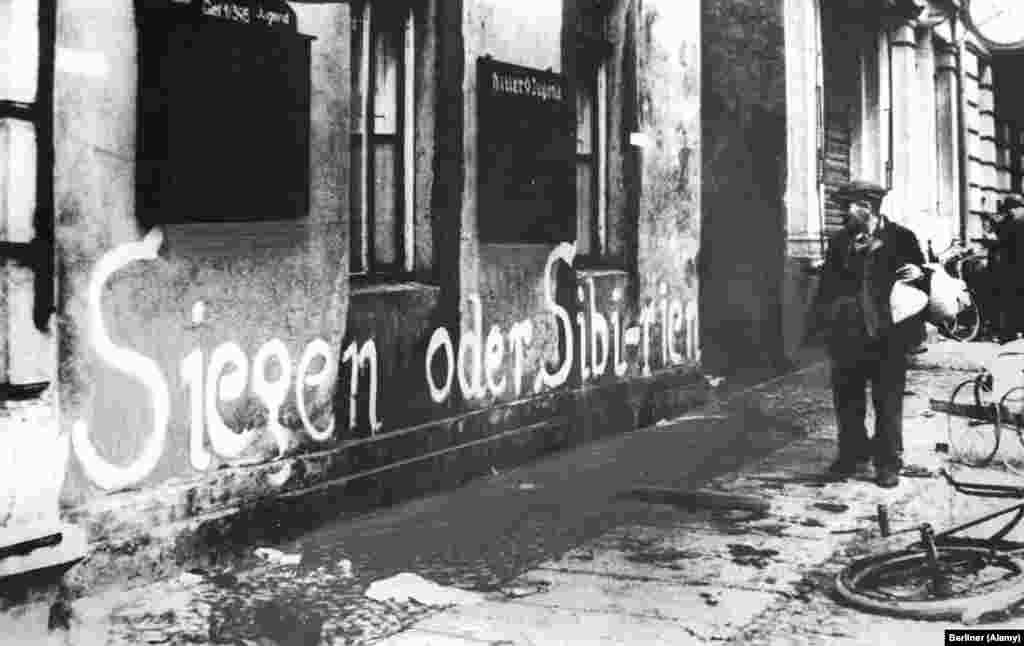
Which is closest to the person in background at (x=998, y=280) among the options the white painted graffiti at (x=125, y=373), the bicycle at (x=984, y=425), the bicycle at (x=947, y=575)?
the bicycle at (x=984, y=425)

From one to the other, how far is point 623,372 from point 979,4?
28.1 feet

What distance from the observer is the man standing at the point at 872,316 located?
24.8 feet

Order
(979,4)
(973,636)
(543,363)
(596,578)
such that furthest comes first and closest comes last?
(979,4), (543,363), (596,578), (973,636)

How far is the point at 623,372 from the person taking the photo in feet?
32.6

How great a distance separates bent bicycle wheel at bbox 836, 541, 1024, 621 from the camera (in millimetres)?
4594

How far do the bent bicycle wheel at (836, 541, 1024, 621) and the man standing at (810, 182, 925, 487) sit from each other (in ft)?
7.24

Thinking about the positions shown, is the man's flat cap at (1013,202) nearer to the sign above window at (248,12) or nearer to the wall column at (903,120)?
the wall column at (903,120)

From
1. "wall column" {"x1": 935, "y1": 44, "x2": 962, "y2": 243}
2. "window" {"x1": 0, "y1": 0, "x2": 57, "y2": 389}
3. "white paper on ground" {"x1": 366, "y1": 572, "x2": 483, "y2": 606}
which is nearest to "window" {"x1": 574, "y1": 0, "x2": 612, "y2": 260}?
"white paper on ground" {"x1": 366, "y1": 572, "x2": 483, "y2": 606}

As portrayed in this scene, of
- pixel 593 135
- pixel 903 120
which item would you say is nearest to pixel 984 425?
pixel 593 135

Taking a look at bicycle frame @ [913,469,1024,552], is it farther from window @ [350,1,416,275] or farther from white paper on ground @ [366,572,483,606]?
window @ [350,1,416,275]

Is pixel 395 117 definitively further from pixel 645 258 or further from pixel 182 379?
pixel 645 258

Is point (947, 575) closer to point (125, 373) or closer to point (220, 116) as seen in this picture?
point (125, 373)

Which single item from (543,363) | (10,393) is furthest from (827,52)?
(10,393)

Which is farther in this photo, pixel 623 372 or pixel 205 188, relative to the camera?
pixel 623 372
